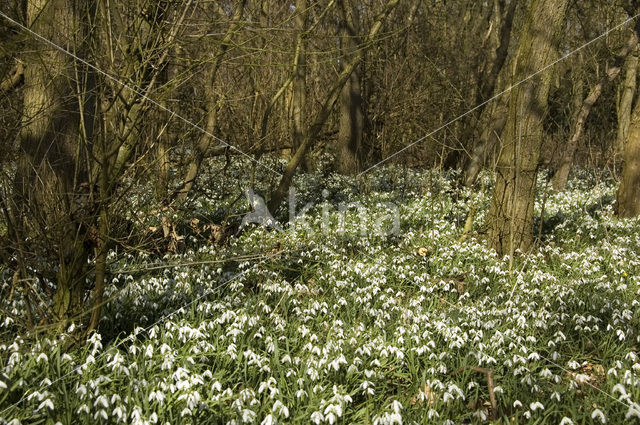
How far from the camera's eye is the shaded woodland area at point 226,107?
12.5 ft

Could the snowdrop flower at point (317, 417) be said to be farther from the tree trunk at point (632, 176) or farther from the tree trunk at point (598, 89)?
the tree trunk at point (632, 176)

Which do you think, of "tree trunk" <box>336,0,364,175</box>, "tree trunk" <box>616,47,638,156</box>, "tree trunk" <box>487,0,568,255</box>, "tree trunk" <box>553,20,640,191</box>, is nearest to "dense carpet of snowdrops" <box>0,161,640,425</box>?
"tree trunk" <box>487,0,568,255</box>

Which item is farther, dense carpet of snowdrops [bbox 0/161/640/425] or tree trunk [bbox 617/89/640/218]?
tree trunk [bbox 617/89/640/218]

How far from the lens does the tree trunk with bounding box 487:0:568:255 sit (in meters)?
6.73

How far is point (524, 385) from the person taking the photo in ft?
12.4

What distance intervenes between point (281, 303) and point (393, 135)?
406 inches

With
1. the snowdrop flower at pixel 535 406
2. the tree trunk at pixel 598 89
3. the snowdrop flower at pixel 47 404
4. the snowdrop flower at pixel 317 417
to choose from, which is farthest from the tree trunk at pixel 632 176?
the snowdrop flower at pixel 47 404

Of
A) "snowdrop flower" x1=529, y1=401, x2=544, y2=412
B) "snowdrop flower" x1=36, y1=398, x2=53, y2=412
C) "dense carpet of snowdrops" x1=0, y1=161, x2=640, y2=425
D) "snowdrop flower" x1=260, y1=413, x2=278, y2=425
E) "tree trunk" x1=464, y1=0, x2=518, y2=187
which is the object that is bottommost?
"dense carpet of snowdrops" x1=0, y1=161, x2=640, y2=425

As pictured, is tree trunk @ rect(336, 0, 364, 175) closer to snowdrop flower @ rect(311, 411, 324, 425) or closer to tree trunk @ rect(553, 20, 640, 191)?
tree trunk @ rect(553, 20, 640, 191)

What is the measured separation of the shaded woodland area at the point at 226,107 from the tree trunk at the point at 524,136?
0.07 ft

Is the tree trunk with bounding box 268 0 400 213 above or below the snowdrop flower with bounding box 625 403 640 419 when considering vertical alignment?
above

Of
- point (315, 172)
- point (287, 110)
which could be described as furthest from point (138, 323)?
point (287, 110)

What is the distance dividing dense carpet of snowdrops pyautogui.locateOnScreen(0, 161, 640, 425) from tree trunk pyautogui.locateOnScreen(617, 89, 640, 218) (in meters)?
1.78

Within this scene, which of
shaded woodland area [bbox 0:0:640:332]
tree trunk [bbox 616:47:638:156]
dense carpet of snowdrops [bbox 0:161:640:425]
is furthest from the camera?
tree trunk [bbox 616:47:638:156]
